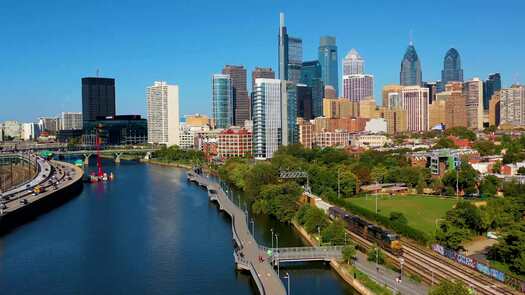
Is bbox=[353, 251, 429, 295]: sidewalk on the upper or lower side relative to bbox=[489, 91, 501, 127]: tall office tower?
lower

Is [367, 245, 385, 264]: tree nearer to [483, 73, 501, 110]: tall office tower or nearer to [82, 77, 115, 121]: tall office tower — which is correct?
[82, 77, 115, 121]: tall office tower

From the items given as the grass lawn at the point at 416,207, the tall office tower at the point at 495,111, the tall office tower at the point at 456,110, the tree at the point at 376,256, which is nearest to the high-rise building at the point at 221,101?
the tall office tower at the point at 456,110

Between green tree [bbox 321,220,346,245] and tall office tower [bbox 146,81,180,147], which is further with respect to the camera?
tall office tower [bbox 146,81,180,147]

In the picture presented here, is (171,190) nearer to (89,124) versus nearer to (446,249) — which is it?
(446,249)

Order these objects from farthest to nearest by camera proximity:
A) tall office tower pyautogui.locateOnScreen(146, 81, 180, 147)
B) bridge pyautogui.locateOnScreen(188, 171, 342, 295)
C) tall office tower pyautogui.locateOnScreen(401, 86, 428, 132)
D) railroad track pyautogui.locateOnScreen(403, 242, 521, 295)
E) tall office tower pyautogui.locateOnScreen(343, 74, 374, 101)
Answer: tall office tower pyautogui.locateOnScreen(343, 74, 374, 101)
tall office tower pyautogui.locateOnScreen(401, 86, 428, 132)
tall office tower pyautogui.locateOnScreen(146, 81, 180, 147)
bridge pyautogui.locateOnScreen(188, 171, 342, 295)
railroad track pyautogui.locateOnScreen(403, 242, 521, 295)

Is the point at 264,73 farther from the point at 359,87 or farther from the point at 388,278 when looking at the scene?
the point at 388,278

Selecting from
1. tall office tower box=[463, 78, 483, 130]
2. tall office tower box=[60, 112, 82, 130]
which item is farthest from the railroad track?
tall office tower box=[60, 112, 82, 130]
